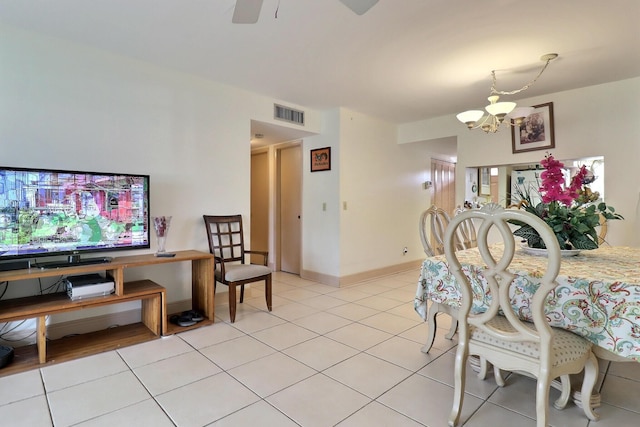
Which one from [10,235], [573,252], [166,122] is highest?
[166,122]

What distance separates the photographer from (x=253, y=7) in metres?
1.61

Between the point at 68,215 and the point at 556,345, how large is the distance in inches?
Answer: 122

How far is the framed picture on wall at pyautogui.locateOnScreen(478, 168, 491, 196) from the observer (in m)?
4.41

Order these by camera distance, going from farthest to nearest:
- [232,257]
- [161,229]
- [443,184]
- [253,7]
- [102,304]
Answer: [443,184] → [232,257] → [161,229] → [102,304] → [253,7]

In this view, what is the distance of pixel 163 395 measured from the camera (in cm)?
183

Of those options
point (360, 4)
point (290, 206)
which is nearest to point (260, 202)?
point (290, 206)

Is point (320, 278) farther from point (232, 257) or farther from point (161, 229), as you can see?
point (161, 229)

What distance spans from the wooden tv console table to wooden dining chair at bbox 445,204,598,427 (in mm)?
2126

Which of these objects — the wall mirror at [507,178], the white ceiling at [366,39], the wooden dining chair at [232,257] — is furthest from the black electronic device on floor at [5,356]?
the wall mirror at [507,178]

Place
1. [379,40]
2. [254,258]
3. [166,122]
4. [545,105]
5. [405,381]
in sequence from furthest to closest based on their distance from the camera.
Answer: [254,258] < [545,105] < [166,122] < [379,40] < [405,381]

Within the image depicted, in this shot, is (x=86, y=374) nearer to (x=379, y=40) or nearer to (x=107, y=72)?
(x=107, y=72)

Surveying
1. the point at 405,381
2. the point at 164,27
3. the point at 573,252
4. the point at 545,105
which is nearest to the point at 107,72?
the point at 164,27

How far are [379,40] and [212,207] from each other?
225 cm

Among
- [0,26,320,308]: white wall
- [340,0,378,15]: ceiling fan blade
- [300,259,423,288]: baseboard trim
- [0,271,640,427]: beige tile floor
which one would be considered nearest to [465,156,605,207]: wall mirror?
[300,259,423,288]: baseboard trim
